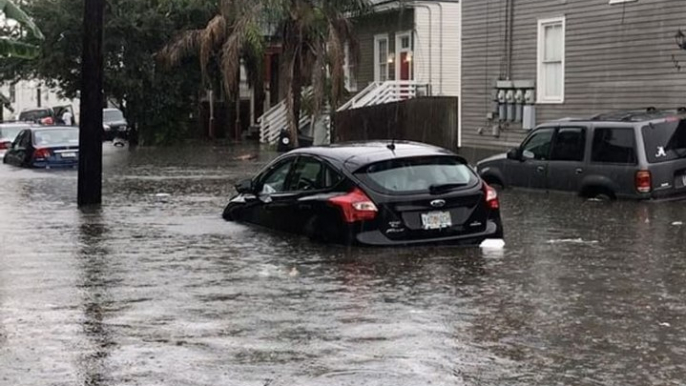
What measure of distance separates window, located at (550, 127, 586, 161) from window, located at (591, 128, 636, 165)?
0.30m

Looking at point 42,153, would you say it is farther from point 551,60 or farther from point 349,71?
point 551,60

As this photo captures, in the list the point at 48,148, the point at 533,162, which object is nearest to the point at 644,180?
the point at 533,162

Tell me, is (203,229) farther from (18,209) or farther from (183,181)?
(183,181)

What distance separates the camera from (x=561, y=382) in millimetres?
6777

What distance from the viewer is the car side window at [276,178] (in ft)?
46.0

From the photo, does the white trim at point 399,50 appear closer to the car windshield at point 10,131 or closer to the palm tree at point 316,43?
the palm tree at point 316,43

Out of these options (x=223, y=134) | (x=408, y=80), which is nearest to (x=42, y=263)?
(x=408, y=80)

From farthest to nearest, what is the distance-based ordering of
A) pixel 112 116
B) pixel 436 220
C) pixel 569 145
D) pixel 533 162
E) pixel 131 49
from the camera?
1. pixel 112 116
2. pixel 131 49
3. pixel 533 162
4. pixel 569 145
5. pixel 436 220

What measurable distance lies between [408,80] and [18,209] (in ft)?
66.5

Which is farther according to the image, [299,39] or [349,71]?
[349,71]

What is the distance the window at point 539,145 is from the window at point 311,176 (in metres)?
6.68

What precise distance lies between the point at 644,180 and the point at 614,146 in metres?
0.78

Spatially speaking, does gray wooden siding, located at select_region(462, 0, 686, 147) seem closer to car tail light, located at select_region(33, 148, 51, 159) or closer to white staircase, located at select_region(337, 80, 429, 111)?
white staircase, located at select_region(337, 80, 429, 111)

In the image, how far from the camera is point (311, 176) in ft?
43.5
